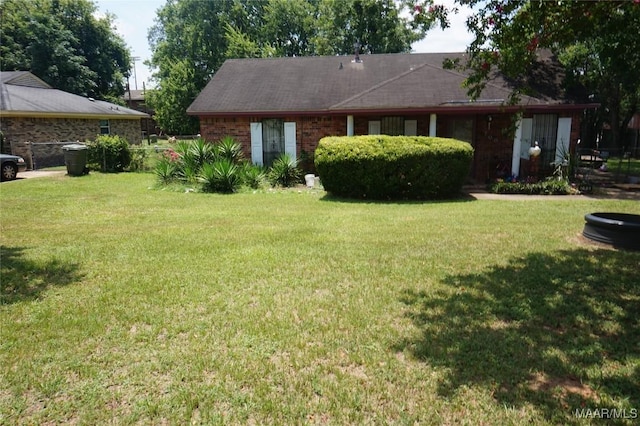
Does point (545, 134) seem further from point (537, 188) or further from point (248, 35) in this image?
point (248, 35)

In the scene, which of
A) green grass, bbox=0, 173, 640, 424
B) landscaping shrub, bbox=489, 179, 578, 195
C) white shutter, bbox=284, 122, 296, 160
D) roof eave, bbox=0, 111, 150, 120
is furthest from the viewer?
roof eave, bbox=0, 111, 150, 120

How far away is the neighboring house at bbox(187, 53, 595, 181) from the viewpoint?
1423 cm

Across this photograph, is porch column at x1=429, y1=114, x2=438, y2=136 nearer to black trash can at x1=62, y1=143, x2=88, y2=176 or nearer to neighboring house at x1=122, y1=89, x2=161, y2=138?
black trash can at x1=62, y1=143, x2=88, y2=176

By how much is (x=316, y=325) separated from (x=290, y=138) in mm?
13389

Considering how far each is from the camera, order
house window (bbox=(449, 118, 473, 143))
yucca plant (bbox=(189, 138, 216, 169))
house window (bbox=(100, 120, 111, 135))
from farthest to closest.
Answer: house window (bbox=(100, 120, 111, 135))
house window (bbox=(449, 118, 473, 143))
yucca plant (bbox=(189, 138, 216, 169))

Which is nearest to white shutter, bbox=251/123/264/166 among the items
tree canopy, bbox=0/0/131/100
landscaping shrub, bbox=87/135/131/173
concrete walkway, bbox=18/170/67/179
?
landscaping shrub, bbox=87/135/131/173

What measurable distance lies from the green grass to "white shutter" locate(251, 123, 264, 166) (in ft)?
30.8

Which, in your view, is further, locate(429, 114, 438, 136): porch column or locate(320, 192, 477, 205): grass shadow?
locate(429, 114, 438, 136): porch column

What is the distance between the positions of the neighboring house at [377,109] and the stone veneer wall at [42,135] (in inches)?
348

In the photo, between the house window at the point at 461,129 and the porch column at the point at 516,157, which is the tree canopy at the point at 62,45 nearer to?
the house window at the point at 461,129

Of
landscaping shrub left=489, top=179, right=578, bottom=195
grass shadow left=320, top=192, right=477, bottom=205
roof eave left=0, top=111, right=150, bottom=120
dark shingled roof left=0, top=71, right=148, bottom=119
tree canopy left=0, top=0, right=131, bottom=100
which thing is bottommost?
grass shadow left=320, top=192, right=477, bottom=205

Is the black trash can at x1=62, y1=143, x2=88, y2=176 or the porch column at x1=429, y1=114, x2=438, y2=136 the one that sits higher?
the porch column at x1=429, y1=114, x2=438, y2=136

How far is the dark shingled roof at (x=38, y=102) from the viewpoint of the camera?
20.7 m

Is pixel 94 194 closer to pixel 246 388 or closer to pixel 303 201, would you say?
pixel 303 201
